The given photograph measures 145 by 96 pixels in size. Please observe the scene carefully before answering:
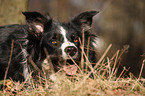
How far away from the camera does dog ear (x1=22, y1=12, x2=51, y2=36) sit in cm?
412

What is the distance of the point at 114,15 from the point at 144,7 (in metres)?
2.04

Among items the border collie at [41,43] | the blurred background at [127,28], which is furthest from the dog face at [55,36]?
the blurred background at [127,28]

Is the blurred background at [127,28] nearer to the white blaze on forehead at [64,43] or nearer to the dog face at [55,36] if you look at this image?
the dog face at [55,36]

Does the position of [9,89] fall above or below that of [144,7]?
below

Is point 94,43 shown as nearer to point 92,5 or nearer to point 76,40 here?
point 76,40

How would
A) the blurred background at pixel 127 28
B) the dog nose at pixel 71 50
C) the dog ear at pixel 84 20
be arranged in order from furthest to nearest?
1. the blurred background at pixel 127 28
2. the dog ear at pixel 84 20
3. the dog nose at pixel 71 50

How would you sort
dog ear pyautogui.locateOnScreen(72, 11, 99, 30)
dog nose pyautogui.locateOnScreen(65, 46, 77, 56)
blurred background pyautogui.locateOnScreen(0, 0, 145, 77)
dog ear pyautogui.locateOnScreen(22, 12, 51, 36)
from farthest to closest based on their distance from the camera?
blurred background pyautogui.locateOnScreen(0, 0, 145, 77)
dog ear pyautogui.locateOnScreen(72, 11, 99, 30)
dog ear pyautogui.locateOnScreen(22, 12, 51, 36)
dog nose pyautogui.locateOnScreen(65, 46, 77, 56)

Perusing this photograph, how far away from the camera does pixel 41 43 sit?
4336 millimetres

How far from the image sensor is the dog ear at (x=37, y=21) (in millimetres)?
4118

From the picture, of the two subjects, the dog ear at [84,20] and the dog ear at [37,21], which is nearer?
the dog ear at [37,21]

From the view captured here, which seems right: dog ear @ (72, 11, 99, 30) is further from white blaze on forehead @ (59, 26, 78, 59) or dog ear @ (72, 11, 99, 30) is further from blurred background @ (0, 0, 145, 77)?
blurred background @ (0, 0, 145, 77)

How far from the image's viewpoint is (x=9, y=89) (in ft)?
12.4

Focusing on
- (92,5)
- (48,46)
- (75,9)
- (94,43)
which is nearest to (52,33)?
(48,46)

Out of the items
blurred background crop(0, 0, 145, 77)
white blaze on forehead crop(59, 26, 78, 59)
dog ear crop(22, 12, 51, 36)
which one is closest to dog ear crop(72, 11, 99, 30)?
white blaze on forehead crop(59, 26, 78, 59)
